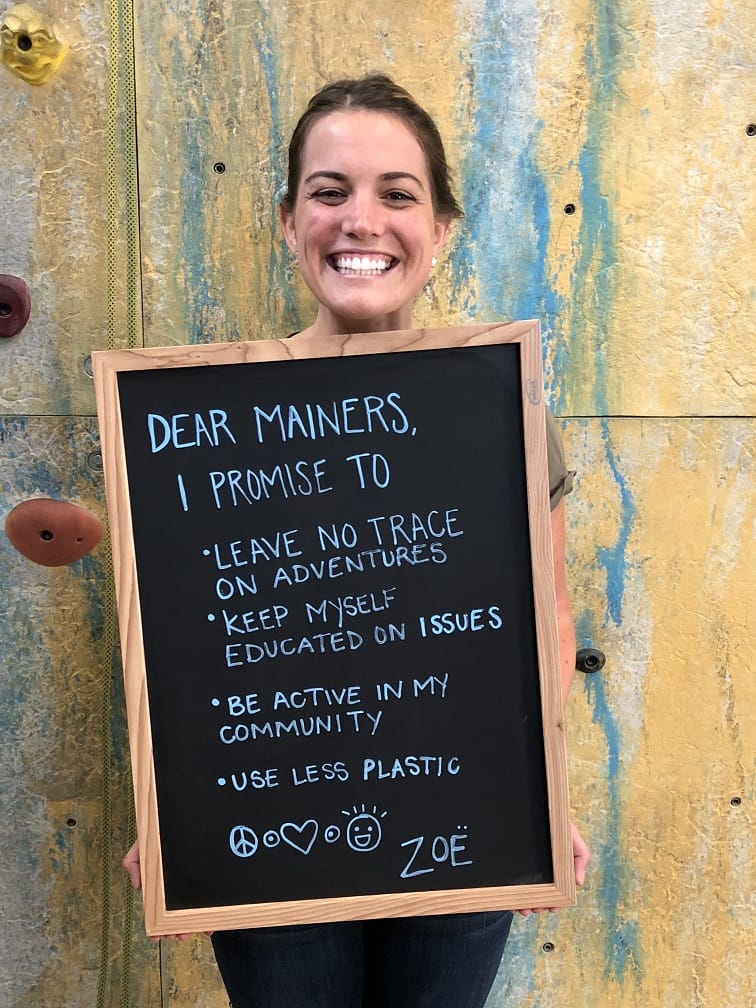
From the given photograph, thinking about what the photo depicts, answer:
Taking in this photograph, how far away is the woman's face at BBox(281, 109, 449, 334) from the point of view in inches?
45.2

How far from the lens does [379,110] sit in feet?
3.84

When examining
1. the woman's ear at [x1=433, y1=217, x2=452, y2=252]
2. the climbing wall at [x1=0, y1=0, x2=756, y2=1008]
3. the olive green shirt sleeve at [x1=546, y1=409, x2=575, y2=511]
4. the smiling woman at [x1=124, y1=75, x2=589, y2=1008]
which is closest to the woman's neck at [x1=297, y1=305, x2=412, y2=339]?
the smiling woman at [x1=124, y1=75, x2=589, y2=1008]

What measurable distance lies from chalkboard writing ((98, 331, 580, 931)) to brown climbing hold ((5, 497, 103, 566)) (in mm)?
531

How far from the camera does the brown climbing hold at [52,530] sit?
157 centimetres

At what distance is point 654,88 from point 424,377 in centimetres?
91

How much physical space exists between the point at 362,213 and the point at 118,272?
2.16 feet

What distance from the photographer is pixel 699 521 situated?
1686mm

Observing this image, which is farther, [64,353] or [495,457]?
[64,353]

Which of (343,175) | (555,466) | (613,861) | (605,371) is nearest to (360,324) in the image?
(343,175)

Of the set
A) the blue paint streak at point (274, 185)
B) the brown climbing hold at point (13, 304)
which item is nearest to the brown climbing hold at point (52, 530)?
the brown climbing hold at point (13, 304)

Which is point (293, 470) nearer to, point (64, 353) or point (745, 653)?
point (64, 353)

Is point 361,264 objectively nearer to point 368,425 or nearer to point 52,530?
point 368,425

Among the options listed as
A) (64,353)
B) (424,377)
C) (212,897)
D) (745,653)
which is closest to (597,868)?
(745,653)

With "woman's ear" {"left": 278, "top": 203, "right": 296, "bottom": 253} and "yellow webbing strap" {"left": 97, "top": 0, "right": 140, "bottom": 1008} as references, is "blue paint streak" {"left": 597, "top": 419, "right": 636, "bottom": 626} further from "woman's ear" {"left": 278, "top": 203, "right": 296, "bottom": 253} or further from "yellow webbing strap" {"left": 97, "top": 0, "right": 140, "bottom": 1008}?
"yellow webbing strap" {"left": 97, "top": 0, "right": 140, "bottom": 1008}
